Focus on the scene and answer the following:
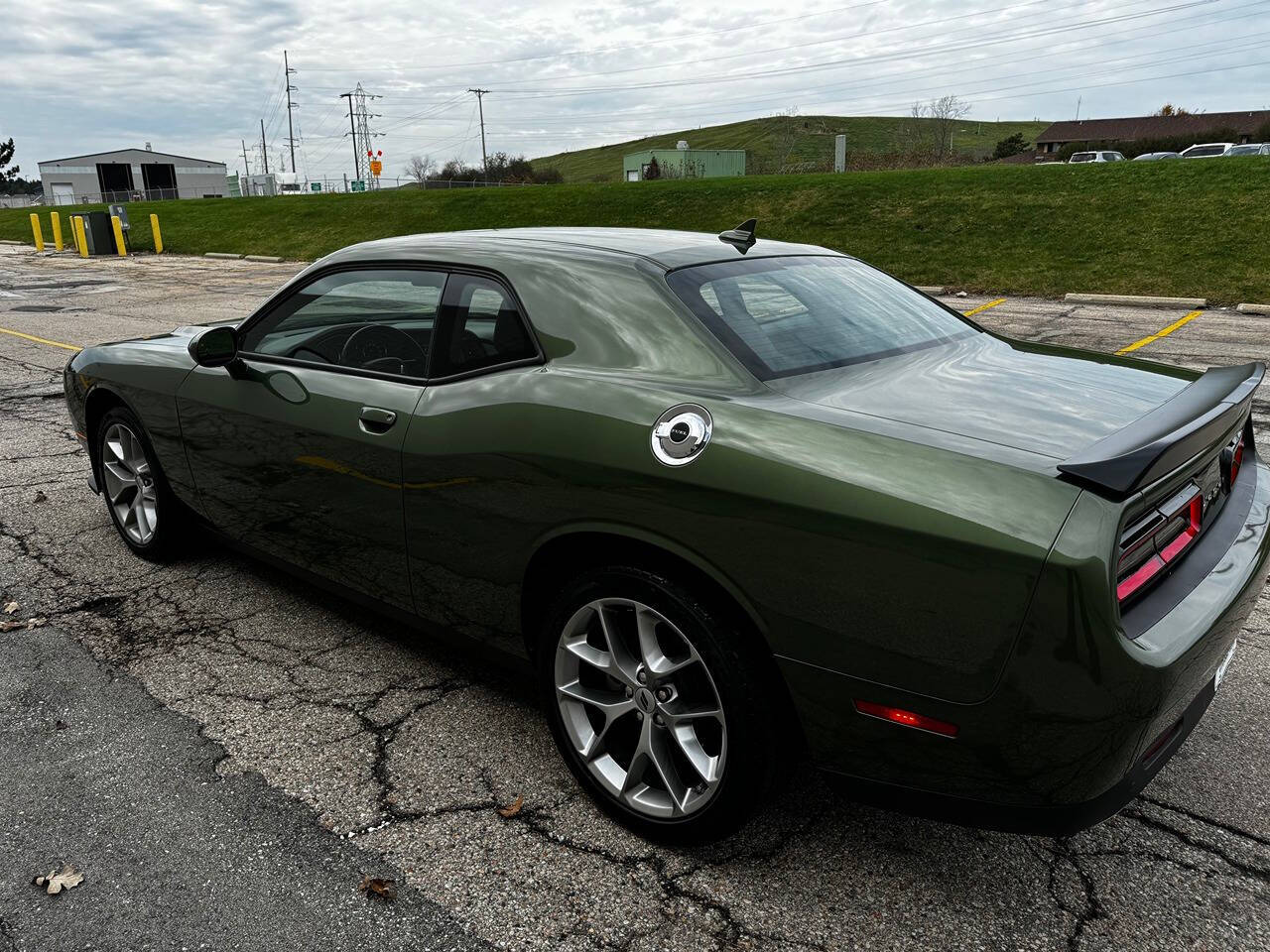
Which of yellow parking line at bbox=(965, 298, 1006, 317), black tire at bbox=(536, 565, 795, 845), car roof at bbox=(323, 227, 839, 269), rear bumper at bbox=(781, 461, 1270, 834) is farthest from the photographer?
yellow parking line at bbox=(965, 298, 1006, 317)

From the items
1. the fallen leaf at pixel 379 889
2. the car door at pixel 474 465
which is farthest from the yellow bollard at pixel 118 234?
the fallen leaf at pixel 379 889

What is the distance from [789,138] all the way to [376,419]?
11266 cm

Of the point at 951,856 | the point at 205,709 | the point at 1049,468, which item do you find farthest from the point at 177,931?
the point at 1049,468

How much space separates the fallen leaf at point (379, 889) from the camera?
2.29m

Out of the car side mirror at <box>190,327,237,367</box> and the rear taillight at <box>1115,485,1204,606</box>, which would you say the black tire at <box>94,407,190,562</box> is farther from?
the rear taillight at <box>1115,485,1204,606</box>

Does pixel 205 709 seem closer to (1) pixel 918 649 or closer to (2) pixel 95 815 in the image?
(2) pixel 95 815

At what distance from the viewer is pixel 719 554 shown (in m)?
2.14

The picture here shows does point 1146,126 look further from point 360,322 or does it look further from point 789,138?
point 360,322

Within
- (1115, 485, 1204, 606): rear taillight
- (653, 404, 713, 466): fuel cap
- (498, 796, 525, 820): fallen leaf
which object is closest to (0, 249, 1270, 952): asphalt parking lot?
(498, 796, 525, 820): fallen leaf

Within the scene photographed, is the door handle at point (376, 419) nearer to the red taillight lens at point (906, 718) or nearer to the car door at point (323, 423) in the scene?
the car door at point (323, 423)

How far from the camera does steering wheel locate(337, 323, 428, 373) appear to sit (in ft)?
10.2

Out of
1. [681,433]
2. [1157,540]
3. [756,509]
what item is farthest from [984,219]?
[756,509]

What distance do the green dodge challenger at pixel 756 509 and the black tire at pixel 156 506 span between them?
766mm

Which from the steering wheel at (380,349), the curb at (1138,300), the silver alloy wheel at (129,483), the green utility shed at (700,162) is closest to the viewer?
the steering wheel at (380,349)
